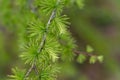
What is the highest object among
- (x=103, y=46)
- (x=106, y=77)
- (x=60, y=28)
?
(x=60, y=28)

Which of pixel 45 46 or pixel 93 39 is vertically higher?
pixel 45 46

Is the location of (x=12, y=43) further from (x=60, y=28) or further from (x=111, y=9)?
(x=60, y=28)

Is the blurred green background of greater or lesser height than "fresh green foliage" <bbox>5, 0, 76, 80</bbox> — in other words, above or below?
below

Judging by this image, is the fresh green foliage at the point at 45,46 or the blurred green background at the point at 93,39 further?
the blurred green background at the point at 93,39

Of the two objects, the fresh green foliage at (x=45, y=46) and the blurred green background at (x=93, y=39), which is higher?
the fresh green foliage at (x=45, y=46)

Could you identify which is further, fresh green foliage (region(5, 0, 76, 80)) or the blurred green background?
the blurred green background

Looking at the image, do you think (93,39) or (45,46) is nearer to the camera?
(45,46)

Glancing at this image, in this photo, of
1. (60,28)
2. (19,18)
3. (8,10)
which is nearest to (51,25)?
(60,28)

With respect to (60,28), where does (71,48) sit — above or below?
below
